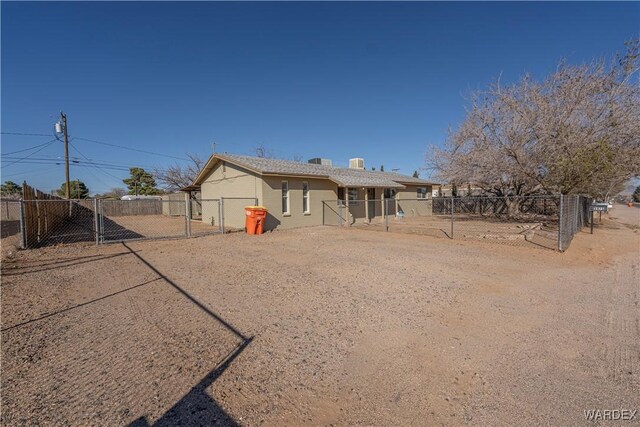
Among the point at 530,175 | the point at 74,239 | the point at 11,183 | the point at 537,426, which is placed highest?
the point at 11,183

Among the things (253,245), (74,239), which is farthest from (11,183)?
(253,245)

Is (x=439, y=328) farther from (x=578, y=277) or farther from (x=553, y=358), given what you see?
(x=578, y=277)

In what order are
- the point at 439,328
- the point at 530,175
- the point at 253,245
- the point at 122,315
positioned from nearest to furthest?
the point at 439,328 < the point at 122,315 < the point at 253,245 < the point at 530,175

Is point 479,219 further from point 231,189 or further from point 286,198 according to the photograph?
point 231,189

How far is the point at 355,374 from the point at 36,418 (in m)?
2.66

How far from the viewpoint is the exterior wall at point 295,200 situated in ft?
49.9

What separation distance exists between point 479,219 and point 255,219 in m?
17.1

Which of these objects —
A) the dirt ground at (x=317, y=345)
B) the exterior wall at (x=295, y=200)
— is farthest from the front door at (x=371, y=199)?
the dirt ground at (x=317, y=345)

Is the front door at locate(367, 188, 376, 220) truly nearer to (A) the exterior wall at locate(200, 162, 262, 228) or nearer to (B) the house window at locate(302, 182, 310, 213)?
(B) the house window at locate(302, 182, 310, 213)

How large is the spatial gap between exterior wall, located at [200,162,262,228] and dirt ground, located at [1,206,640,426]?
27.7 ft

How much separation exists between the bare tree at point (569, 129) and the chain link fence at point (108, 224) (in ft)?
45.2

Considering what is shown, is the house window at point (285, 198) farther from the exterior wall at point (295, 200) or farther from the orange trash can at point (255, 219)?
the orange trash can at point (255, 219)

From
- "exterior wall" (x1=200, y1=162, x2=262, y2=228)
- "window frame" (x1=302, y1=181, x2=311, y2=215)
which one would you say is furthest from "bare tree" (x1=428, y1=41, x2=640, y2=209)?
"exterior wall" (x1=200, y1=162, x2=262, y2=228)

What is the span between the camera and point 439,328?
13.4 feet
